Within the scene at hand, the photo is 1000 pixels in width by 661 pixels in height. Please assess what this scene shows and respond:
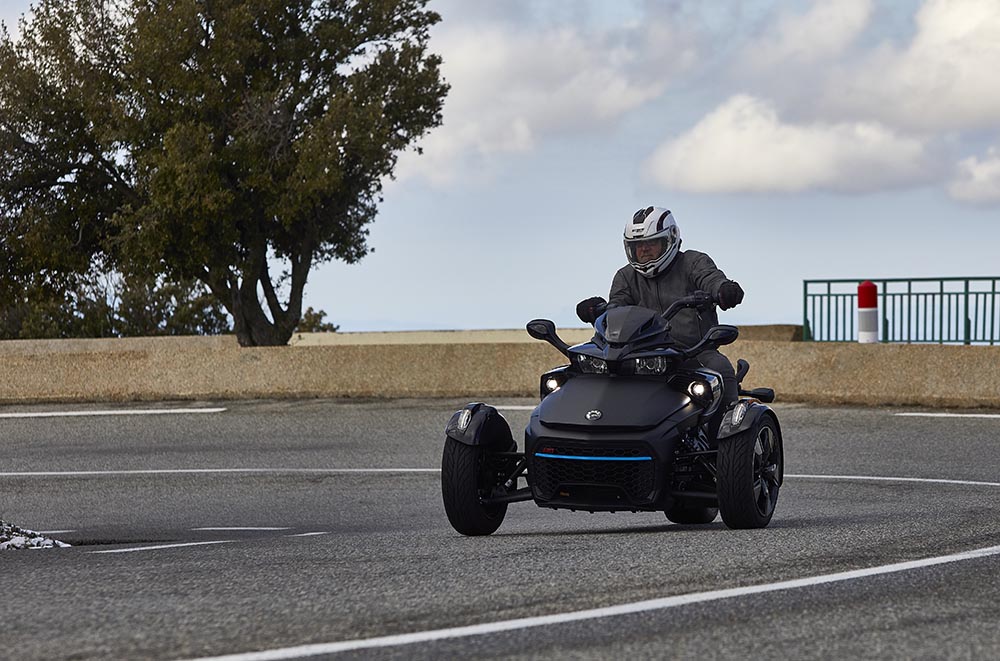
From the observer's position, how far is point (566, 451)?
820 centimetres

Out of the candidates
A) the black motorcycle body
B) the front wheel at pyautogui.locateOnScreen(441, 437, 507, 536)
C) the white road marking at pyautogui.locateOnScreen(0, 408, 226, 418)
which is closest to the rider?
the black motorcycle body

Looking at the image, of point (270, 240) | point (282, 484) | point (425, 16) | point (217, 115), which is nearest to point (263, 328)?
point (270, 240)

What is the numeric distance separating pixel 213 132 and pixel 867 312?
70.7 ft

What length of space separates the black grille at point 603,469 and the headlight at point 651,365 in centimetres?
59

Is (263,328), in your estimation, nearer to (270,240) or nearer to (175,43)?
(270,240)

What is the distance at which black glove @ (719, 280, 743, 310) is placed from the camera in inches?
347

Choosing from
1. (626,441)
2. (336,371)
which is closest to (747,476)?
(626,441)

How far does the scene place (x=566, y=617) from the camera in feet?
18.2

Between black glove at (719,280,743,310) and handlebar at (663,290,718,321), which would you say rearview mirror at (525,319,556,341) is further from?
black glove at (719,280,743,310)

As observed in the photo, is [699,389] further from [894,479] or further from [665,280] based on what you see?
[894,479]

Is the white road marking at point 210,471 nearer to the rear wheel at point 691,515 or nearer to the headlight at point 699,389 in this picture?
the rear wheel at point 691,515

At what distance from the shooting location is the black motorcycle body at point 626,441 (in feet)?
26.7

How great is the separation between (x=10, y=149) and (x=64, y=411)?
75.8 ft

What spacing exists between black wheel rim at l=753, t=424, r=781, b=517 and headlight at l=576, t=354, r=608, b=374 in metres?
1.01
